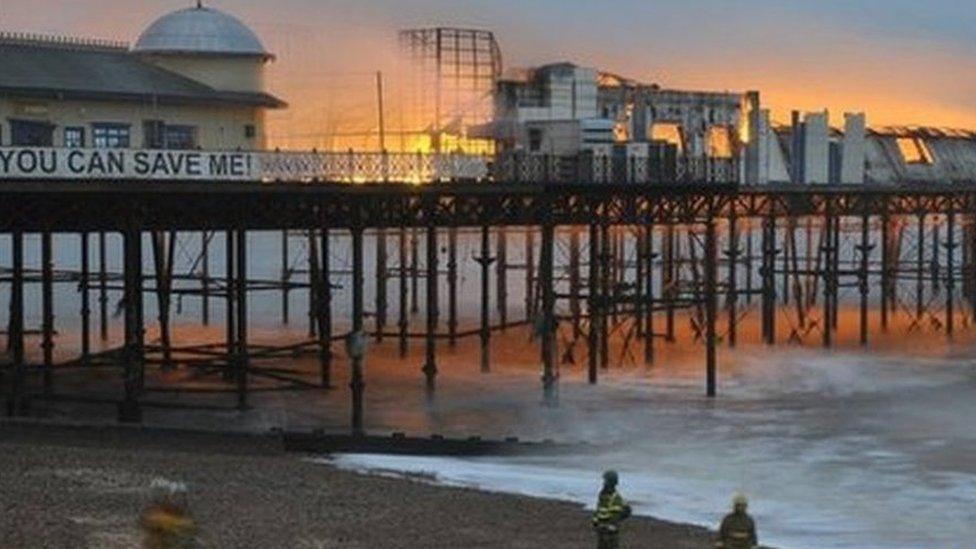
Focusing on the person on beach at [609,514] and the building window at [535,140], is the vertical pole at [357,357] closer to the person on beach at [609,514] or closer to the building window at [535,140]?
the building window at [535,140]

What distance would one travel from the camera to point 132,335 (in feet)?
107

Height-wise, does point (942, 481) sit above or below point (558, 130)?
below

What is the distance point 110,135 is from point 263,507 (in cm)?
1376

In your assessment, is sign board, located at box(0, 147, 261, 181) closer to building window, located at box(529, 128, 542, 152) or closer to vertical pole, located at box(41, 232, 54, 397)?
vertical pole, located at box(41, 232, 54, 397)

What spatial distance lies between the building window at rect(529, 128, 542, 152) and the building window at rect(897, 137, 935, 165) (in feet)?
150

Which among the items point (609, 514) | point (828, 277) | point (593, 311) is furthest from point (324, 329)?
point (828, 277)

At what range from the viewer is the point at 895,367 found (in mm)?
48906

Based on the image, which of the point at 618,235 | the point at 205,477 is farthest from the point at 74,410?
the point at 618,235

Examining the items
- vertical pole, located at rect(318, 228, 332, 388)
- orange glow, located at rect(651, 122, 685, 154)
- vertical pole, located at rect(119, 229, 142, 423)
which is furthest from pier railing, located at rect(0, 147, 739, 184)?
orange glow, located at rect(651, 122, 685, 154)

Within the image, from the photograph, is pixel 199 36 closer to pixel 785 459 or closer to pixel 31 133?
pixel 31 133

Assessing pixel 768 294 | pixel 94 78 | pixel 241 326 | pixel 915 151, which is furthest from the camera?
pixel 915 151

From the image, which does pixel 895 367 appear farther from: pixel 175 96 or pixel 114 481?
pixel 114 481

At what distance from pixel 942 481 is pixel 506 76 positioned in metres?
26.2

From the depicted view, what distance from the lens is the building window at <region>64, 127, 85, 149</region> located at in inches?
1367
